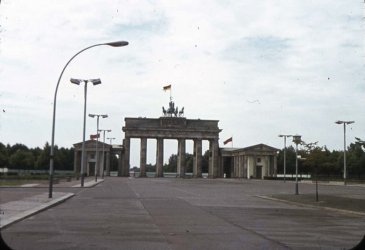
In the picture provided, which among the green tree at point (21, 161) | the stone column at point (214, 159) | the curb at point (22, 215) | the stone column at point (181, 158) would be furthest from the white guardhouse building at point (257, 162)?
the curb at point (22, 215)

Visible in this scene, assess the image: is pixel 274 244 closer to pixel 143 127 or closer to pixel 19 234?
pixel 19 234

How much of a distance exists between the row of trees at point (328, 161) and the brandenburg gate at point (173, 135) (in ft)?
73.2

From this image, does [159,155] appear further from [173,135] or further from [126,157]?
[126,157]

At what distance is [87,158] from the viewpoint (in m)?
127

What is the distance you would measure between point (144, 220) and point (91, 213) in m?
3.23

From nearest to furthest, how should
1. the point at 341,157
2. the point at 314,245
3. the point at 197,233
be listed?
the point at 314,245, the point at 197,233, the point at 341,157

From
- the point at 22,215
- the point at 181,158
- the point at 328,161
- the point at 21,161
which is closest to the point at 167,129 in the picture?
the point at 181,158

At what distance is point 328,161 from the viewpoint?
36.5 metres

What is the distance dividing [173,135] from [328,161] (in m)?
95.8

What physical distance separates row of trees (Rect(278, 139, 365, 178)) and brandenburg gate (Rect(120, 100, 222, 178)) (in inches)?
878

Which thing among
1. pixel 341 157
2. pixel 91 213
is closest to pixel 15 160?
pixel 341 157

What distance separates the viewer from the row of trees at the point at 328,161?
3491 centimetres

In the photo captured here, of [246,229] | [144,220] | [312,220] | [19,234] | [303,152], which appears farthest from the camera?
[303,152]

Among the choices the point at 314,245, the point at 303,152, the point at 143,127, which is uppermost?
the point at 143,127
